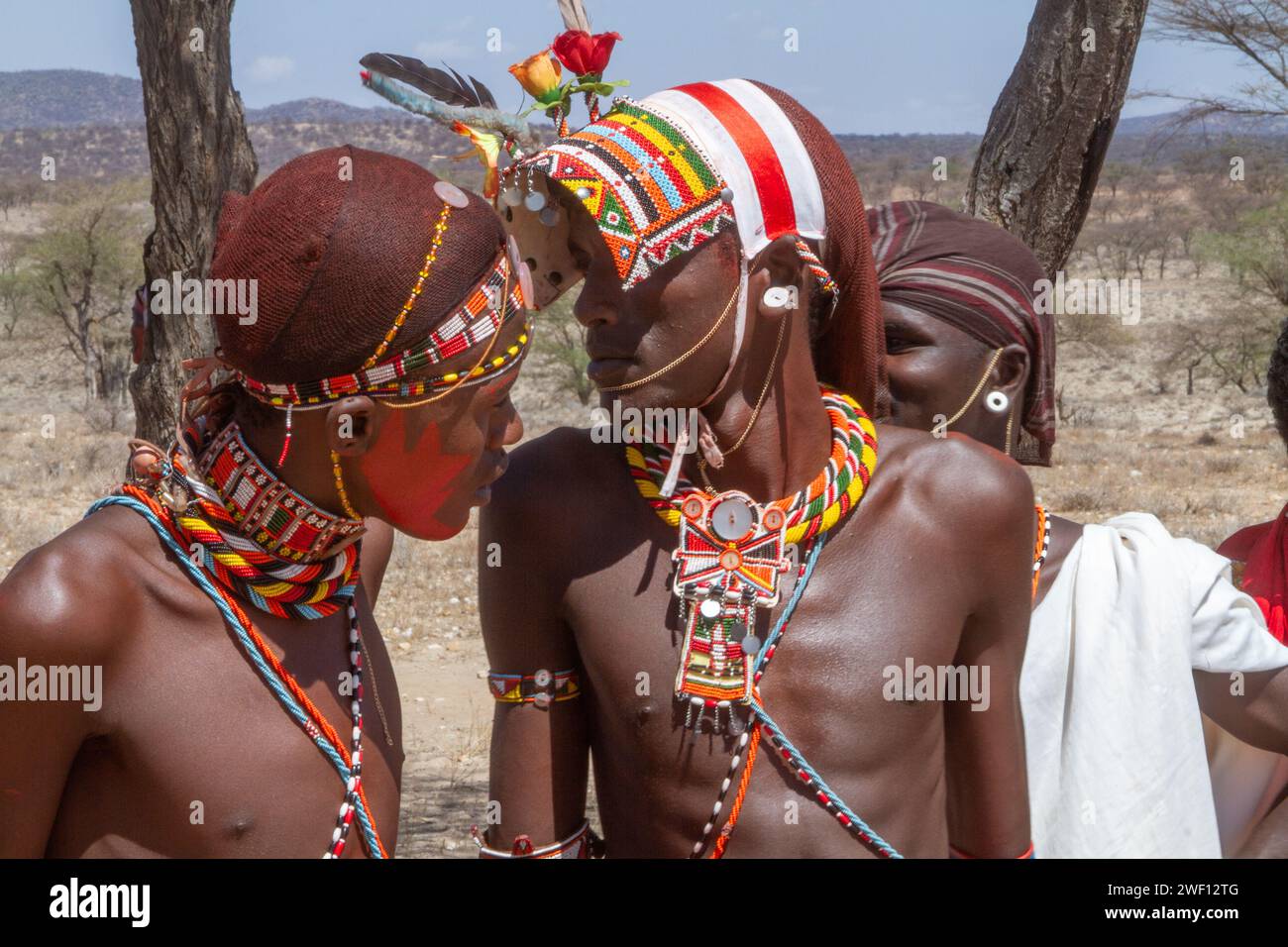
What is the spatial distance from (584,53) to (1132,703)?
5.00ft

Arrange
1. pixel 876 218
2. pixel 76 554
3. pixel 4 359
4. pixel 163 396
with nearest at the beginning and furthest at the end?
pixel 76 554 → pixel 876 218 → pixel 163 396 → pixel 4 359

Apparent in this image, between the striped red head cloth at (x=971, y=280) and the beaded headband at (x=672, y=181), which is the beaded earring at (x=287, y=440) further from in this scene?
the striped red head cloth at (x=971, y=280)

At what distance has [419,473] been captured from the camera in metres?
2.04

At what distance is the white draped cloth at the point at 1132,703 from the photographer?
103 inches

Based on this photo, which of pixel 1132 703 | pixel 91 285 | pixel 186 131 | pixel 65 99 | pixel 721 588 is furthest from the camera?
pixel 65 99

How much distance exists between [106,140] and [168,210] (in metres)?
81.6

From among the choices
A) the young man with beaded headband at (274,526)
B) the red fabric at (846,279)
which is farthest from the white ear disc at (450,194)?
the red fabric at (846,279)

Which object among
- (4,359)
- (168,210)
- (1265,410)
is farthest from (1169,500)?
(4,359)

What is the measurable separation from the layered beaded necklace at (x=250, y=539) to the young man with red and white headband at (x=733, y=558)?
0.93 ft

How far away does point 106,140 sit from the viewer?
79312 mm

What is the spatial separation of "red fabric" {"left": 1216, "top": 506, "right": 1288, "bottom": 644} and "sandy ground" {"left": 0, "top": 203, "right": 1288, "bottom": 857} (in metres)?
3.26

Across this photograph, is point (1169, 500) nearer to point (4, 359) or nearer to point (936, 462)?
point (936, 462)

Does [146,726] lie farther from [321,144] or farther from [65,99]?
[65,99]

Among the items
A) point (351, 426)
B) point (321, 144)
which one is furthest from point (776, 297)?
point (321, 144)
